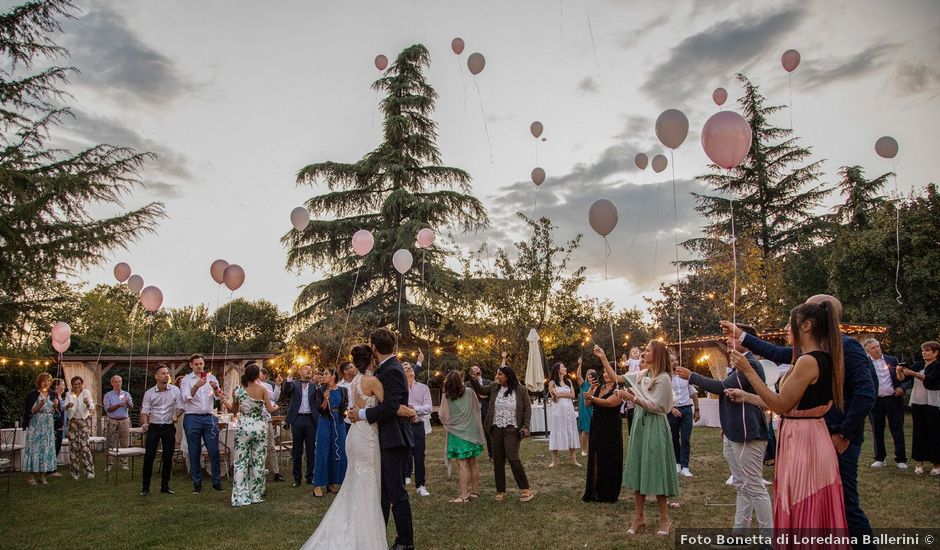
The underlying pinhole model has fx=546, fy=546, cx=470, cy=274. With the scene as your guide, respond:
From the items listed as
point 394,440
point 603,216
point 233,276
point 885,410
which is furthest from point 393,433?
point 885,410

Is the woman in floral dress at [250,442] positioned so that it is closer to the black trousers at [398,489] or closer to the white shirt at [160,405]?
the white shirt at [160,405]

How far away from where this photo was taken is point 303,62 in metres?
14.7

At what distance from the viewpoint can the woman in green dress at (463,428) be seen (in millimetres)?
7754

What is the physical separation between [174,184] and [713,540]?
59.2 feet

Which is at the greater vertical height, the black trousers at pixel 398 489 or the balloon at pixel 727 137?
the balloon at pixel 727 137

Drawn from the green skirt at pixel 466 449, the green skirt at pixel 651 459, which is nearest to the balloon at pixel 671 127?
the green skirt at pixel 651 459

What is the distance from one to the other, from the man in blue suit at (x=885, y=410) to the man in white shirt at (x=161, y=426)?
11483 mm

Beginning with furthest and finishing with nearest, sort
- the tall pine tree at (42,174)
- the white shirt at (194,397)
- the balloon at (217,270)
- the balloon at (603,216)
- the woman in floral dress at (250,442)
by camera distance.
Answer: the tall pine tree at (42,174), the balloon at (217,270), the white shirt at (194,397), the balloon at (603,216), the woman in floral dress at (250,442)

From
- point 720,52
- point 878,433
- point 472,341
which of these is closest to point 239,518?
point 878,433

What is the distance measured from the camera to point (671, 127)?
24.4 feet

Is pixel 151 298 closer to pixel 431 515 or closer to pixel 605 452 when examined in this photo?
pixel 431 515

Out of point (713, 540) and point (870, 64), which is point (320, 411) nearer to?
point (713, 540)

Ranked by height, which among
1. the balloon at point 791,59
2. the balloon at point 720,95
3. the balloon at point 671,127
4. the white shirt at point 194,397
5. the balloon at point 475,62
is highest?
the balloon at point 475,62

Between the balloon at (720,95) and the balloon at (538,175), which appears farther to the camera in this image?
the balloon at (538,175)
